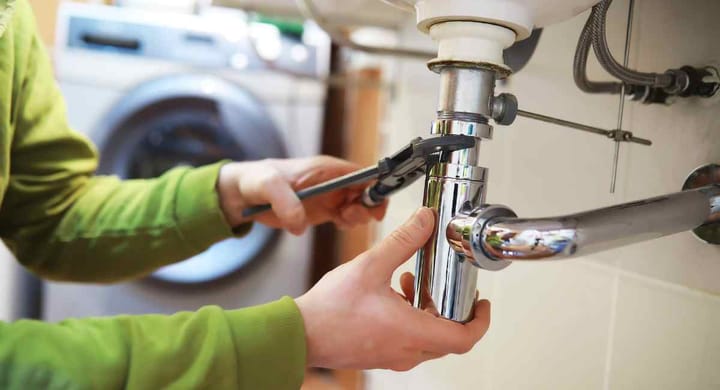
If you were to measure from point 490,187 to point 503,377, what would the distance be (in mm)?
217

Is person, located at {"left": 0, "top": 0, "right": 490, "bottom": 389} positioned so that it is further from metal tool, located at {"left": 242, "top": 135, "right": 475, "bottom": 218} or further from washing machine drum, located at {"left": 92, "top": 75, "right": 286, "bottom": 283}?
washing machine drum, located at {"left": 92, "top": 75, "right": 286, "bottom": 283}

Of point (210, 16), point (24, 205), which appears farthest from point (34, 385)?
point (210, 16)

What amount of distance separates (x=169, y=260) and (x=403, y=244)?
0.43 m

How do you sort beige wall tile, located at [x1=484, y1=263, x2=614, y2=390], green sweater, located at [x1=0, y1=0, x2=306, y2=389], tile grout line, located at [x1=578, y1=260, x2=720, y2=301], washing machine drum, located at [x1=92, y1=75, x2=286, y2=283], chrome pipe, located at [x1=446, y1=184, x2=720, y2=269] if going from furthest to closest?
1. washing machine drum, located at [x1=92, y1=75, x2=286, y2=283]
2. green sweater, located at [x1=0, y1=0, x2=306, y2=389]
3. beige wall tile, located at [x1=484, y1=263, x2=614, y2=390]
4. tile grout line, located at [x1=578, y1=260, x2=720, y2=301]
5. chrome pipe, located at [x1=446, y1=184, x2=720, y2=269]

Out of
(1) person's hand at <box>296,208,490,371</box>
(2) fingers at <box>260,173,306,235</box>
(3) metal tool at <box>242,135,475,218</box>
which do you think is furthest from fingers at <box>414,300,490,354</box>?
(2) fingers at <box>260,173,306,235</box>

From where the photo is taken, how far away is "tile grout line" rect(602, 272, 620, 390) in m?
0.50

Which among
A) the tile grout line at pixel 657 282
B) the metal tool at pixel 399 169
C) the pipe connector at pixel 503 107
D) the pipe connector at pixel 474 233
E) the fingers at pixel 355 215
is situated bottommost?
the tile grout line at pixel 657 282

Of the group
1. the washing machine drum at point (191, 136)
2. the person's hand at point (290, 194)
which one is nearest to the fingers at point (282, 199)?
the person's hand at point (290, 194)

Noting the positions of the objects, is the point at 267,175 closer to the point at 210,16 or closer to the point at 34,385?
the point at 34,385

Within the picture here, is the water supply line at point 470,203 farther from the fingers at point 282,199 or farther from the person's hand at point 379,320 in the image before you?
the fingers at point 282,199

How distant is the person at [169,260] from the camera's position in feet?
1.23

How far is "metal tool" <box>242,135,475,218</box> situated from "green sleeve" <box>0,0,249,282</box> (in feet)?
0.36

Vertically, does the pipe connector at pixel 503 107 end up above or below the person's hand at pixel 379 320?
above

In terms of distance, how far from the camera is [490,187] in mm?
708
